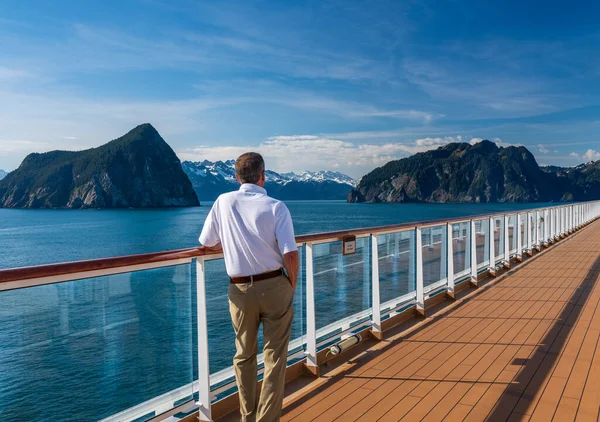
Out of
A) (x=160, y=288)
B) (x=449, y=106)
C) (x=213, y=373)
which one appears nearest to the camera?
(x=160, y=288)

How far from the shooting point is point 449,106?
115m

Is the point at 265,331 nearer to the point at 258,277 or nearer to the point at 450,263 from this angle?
the point at 258,277

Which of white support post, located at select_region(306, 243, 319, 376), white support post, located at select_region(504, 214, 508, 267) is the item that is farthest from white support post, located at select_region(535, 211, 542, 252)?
white support post, located at select_region(306, 243, 319, 376)

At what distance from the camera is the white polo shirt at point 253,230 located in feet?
7.85

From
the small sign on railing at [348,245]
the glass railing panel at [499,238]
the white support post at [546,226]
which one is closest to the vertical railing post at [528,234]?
the white support post at [546,226]

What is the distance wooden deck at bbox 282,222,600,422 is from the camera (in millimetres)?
3041

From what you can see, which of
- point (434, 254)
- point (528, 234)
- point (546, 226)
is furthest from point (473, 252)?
point (546, 226)

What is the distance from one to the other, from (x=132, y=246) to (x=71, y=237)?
14.5 m

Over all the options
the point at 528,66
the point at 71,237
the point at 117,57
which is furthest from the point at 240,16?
the point at 117,57

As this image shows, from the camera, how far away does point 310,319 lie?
150 inches

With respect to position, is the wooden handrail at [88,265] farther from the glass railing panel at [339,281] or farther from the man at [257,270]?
the glass railing panel at [339,281]

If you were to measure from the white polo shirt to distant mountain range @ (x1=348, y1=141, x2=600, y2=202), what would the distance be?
176791 millimetres

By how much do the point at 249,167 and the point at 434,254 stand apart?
4111 mm

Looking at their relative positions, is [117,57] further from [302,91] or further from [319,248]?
[319,248]
